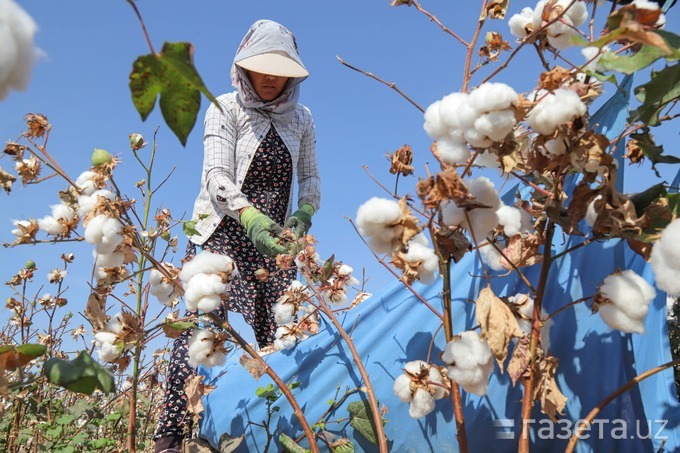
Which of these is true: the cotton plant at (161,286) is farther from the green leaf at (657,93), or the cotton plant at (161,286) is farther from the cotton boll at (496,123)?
the green leaf at (657,93)

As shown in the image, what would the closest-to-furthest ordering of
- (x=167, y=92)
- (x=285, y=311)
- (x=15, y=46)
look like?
(x=15, y=46)
(x=167, y=92)
(x=285, y=311)

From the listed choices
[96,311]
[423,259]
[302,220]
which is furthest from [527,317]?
[302,220]

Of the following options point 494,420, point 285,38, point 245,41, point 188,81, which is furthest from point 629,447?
point 245,41

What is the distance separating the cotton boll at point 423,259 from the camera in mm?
942

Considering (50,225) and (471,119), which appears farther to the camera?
(50,225)

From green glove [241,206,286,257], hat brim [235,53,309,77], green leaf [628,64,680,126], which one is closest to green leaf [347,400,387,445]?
green glove [241,206,286,257]

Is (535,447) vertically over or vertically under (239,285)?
under

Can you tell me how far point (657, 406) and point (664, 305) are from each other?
0.22 meters

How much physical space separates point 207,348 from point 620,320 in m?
0.73

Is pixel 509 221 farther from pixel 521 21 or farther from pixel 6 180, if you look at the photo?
pixel 6 180

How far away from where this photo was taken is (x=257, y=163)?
83.3 inches

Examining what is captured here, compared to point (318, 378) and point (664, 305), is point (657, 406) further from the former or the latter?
point (318, 378)

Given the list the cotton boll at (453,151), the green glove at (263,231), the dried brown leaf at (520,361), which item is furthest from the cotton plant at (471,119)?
the green glove at (263,231)

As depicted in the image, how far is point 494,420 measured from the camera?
1.19 m
